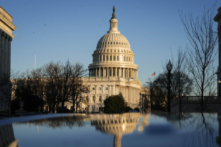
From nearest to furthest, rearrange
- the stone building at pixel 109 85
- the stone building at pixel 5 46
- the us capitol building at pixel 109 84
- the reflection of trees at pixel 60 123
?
the reflection of trees at pixel 60 123
the stone building at pixel 5 46
the stone building at pixel 109 85
the us capitol building at pixel 109 84

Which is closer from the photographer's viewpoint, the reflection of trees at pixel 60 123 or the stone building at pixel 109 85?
the reflection of trees at pixel 60 123

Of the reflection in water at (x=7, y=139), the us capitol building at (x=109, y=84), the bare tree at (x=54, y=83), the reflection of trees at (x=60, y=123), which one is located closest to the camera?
the reflection in water at (x=7, y=139)

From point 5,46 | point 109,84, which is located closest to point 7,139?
point 5,46

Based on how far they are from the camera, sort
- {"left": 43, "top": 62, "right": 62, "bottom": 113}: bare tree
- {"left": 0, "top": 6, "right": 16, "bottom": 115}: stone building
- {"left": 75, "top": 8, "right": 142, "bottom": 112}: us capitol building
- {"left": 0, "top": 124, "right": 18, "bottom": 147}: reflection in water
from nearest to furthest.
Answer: {"left": 0, "top": 124, "right": 18, "bottom": 147}: reflection in water, {"left": 43, "top": 62, "right": 62, "bottom": 113}: bare tree, {"left": 0, "top": 6, "right": 16, "bottom": 115}: stone building, {"left": 75, "top": 8, "right": 142, "bottom": 112}: us capitol building

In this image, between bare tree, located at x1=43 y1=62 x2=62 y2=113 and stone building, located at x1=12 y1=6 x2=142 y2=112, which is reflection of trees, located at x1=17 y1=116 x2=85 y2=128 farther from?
stone building, located at x1=12 y1=6 x2=142 y2=112

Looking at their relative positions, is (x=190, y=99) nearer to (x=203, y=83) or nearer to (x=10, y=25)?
(x=203, y=83)

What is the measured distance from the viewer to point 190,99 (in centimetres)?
4991

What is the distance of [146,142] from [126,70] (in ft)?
625

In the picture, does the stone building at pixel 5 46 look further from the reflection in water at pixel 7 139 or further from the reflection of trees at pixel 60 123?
the reflection in water at pixel 7 139

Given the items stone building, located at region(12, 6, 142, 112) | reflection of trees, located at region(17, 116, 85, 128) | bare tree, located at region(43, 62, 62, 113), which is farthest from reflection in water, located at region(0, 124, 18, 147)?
stone building, located at region(12, 6, 142, 112)

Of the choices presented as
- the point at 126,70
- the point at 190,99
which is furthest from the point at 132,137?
the point at 126,70

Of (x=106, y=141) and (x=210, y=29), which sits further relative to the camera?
(x=210, y=29)

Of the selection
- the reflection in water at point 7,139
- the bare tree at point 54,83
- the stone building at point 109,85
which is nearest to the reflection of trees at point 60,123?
the reflection in water at point 7,139

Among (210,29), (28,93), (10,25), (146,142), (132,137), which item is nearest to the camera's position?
(146,142)
